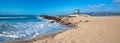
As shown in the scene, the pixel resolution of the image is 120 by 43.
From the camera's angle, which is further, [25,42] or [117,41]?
[25,42]

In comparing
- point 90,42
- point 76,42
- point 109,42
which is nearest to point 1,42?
point 76,42

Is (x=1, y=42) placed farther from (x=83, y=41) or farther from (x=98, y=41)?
(x=98, y=41)

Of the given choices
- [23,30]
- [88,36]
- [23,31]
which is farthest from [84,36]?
[23,30]

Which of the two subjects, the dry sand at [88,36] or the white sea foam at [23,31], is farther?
the white sea foam at [23,31]

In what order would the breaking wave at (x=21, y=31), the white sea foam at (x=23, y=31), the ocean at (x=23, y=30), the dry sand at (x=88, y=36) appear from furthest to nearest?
the white sea foam at (x=23, y=31) < the ocean at (x=23, y=30) < the breaking wave at (x=21, y=31) < the dry sand at (x=88, y=36)

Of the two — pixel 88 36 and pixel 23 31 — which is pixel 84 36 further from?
pixel 23 31

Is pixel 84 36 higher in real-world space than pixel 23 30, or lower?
higher

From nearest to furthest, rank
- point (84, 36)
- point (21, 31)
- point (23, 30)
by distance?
point (84, 36) < point (21, 31) < point (23, 30)

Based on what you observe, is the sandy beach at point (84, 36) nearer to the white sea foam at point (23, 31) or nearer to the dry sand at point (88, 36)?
the dry sand at point (88, 36)

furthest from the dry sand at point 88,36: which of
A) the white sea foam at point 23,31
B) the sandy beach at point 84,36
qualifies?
the white sea foam at point 23,31

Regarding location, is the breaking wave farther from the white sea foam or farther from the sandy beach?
the sandy beach

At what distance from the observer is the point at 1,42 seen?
6.36 meters

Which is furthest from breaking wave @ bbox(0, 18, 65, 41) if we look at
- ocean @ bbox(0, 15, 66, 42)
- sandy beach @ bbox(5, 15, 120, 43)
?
sandy beach @ bbox(5, 15, 120, 43)

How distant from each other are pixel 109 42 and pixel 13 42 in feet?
11.3
